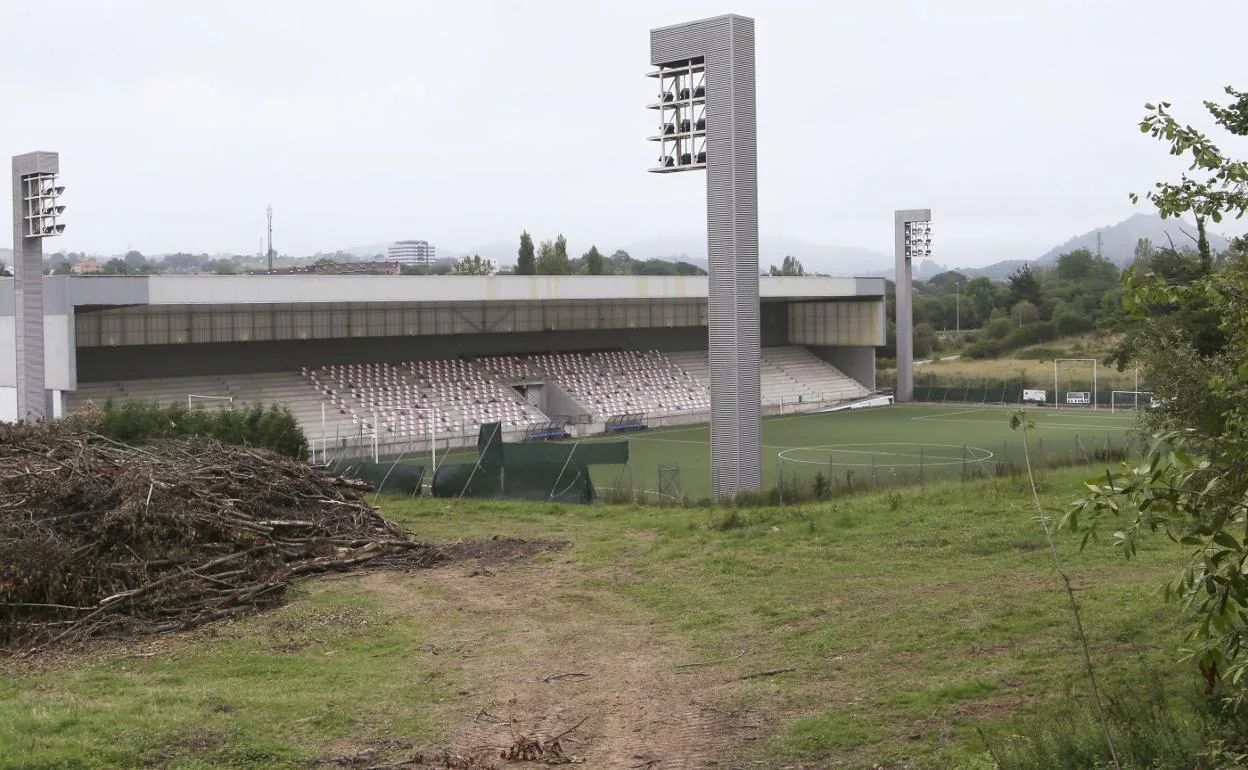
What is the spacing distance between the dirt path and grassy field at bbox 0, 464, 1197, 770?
4 cm

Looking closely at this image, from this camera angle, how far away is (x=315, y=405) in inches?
2021

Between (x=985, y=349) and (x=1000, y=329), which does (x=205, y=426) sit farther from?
(x=1000, y=329)

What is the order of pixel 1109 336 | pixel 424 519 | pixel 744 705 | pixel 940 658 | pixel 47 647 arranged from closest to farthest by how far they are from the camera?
pixel 744 705 < pixel 940 658 < pixel 47 647 < pixel 424 519 < pixel 1109 336

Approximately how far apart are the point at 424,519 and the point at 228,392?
86.8ft

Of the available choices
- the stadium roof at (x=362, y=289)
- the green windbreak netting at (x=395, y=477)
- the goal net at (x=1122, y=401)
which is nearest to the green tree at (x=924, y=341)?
the stadium roof at (x=362, y=289)

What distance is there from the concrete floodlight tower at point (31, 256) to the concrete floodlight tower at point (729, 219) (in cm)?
1985

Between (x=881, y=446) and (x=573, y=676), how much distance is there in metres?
36.8

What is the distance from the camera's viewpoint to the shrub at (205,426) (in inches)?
1294

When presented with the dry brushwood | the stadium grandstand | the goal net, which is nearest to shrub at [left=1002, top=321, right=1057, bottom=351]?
the stadium grandstand

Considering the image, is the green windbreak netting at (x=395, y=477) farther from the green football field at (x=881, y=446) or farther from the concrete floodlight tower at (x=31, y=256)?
the concrete floodlight tower at (x=31, y=256)

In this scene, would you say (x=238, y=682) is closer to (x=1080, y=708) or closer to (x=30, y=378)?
(x=1080, y=708)

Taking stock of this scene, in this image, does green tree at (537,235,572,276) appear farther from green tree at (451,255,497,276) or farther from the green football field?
the green football field

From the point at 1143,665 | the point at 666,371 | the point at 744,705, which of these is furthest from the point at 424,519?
the point at 666,371

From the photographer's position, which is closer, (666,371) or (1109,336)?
(666,371)
